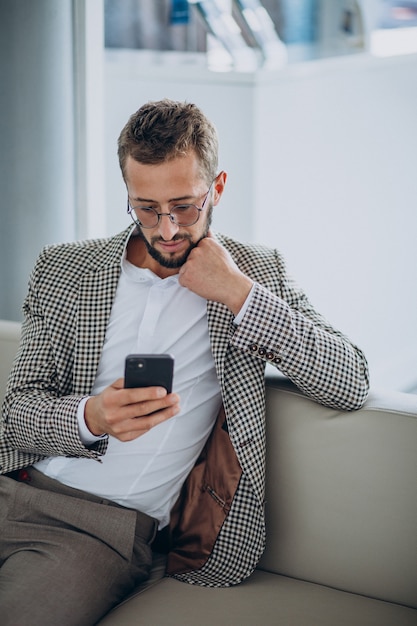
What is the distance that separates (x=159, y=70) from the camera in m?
4.05

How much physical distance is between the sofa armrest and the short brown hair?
57 centimetres

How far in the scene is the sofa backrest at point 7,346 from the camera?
210 centimetres

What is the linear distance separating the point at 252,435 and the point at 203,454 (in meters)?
0.19

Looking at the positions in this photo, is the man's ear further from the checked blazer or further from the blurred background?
the blurred background

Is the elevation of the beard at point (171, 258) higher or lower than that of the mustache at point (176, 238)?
lower

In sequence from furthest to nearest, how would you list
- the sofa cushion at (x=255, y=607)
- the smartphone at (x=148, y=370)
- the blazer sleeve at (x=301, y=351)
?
the blazer sleeve at (x=301, y=351), the sofa cushion at (x=255, y=607), the smartphone at (x=148, y=370)

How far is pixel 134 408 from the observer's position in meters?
1.37

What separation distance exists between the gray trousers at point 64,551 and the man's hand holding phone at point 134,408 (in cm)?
28

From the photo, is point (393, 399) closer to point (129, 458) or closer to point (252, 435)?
point (252, 435)

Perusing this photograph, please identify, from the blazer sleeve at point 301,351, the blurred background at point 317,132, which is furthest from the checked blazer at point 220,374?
Answer: the blurred background at point 317,132

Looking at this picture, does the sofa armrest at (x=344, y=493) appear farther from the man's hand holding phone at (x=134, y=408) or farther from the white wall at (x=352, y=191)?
the white wall at (x=352, y=191)

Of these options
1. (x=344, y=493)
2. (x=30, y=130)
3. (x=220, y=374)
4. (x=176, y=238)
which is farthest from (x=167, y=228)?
(x=30, y=130)

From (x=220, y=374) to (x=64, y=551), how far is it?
19.7 inches

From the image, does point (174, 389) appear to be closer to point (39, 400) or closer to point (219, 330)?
point (219, 330)
